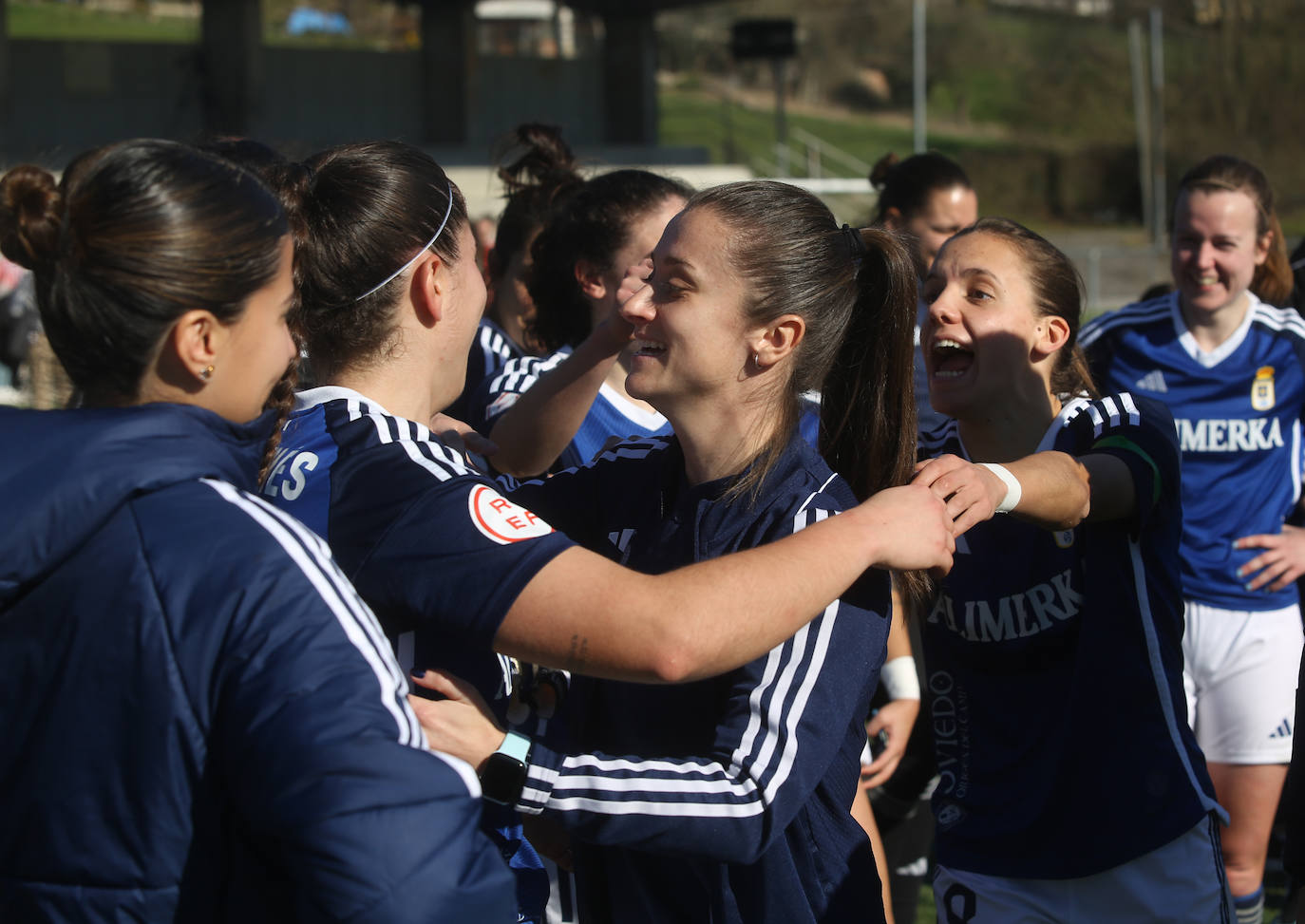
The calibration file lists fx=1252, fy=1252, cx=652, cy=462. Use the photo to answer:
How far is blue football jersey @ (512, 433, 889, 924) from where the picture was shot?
65.4 inches

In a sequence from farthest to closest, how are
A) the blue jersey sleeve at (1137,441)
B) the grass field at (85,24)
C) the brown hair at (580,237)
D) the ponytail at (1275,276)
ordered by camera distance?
1. the grass field at (85,24)
2. the ponytail at (1275,276)
3. the brown hair at (580,237)
4. the blue jersey sleeve at (1137,441)

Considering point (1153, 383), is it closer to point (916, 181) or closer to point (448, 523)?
point (916, 181)

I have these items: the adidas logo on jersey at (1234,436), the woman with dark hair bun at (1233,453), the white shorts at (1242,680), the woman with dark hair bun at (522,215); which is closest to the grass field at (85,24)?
the woman with dark hair bun at (522,215)

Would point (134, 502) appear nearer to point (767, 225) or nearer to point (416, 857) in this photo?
point (416, 857)

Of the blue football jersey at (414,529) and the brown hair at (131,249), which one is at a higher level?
the brown hair at (131,249)

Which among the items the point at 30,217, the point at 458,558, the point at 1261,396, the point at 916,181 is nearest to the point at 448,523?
the point at 458,558

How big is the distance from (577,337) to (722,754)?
6.37 feet

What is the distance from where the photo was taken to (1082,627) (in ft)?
7.73

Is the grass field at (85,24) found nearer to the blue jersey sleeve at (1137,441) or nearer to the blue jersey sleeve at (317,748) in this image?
the blue jersey sleeve at (1137,441)

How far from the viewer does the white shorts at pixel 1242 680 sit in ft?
13.1

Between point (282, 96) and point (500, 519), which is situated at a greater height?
point (282, 96)

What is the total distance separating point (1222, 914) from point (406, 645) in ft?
5.55

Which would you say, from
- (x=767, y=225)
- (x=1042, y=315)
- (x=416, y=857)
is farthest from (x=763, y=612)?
(x=1042, y=315)

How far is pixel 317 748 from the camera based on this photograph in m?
1.28
